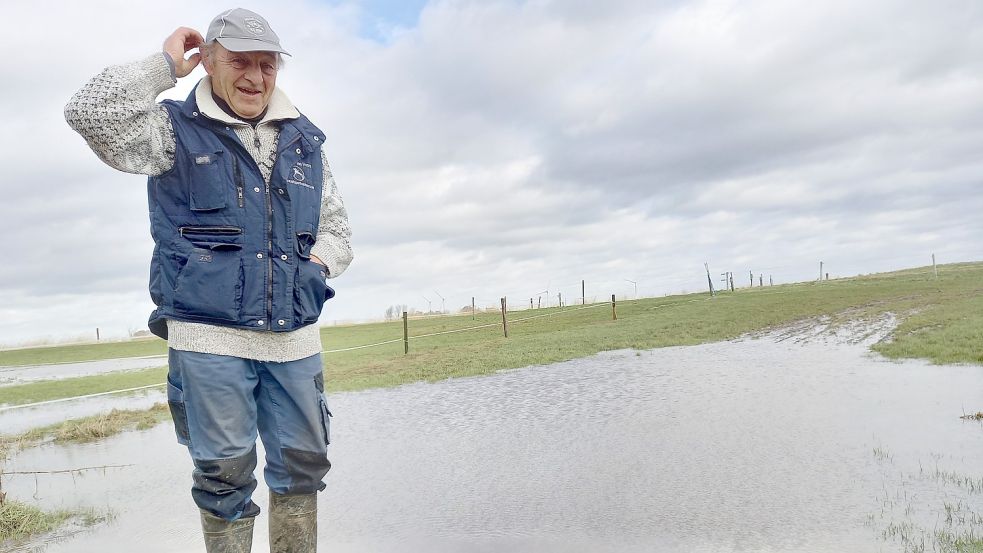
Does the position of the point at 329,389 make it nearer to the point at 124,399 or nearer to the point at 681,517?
the point at 124,399

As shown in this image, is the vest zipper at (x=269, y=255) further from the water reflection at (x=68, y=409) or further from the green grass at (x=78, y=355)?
the green grass at (x=78, y=355)

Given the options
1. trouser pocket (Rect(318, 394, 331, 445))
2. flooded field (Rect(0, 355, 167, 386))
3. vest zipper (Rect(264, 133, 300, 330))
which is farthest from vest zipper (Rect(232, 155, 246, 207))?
flooded field (Rect(0, 355, 167, 386))

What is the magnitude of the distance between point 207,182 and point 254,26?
2.40 ft

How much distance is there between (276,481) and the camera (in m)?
3.05

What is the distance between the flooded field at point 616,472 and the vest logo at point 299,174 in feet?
6.52

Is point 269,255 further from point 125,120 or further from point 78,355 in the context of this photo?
point 78,355

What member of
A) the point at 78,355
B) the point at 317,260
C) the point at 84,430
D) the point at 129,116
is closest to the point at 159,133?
the point at 129,116

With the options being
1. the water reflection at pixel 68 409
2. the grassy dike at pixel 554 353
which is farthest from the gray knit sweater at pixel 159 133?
the water reflection at pixel 68 409

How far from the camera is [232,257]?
2.84m

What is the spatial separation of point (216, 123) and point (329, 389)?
957cm

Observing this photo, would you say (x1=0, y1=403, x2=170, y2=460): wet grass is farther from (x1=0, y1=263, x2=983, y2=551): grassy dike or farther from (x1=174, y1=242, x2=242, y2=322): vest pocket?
(x1=174, y1=242, x2=242, y2=322): vest pocket

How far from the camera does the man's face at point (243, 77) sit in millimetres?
3002

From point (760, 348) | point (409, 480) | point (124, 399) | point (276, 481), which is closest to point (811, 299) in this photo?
point (760, 348)

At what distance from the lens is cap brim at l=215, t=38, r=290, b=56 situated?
2.88 m
